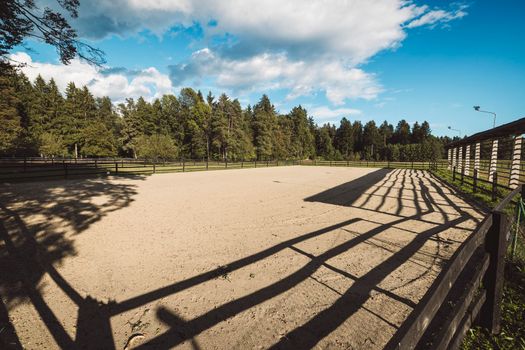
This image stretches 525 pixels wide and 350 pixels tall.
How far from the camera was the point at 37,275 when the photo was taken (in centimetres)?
436

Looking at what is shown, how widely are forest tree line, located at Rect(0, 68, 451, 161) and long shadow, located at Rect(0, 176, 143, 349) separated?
3480 cm

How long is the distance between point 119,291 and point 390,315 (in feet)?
13.8

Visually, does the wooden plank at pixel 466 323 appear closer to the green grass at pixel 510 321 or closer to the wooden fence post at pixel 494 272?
the wooden fence post at pixel 494 272

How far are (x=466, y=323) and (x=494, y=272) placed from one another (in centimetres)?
79

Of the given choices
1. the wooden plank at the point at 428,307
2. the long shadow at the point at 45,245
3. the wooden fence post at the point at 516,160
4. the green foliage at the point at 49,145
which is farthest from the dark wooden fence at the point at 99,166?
the wooden fence post at the point at 516,160

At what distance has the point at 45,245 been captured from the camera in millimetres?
5676

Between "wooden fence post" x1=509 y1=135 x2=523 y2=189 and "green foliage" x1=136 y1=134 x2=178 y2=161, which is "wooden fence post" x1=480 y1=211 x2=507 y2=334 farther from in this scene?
"green foliage" x1=136 y1=134 x2=178 y2=161

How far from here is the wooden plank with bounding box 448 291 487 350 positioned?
81.6 inches

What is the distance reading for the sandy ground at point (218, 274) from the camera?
9.92ft

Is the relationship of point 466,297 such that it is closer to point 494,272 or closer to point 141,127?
point 494,272

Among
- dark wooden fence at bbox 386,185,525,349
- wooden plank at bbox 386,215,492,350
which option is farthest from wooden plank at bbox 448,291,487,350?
wooden plank at bbox 386,215,492,350

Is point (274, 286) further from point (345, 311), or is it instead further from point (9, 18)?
point (9, 18)

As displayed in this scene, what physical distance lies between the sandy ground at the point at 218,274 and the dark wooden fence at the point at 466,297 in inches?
34.7

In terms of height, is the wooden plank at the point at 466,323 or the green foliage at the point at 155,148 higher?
the green foliage at the point at 155,148
